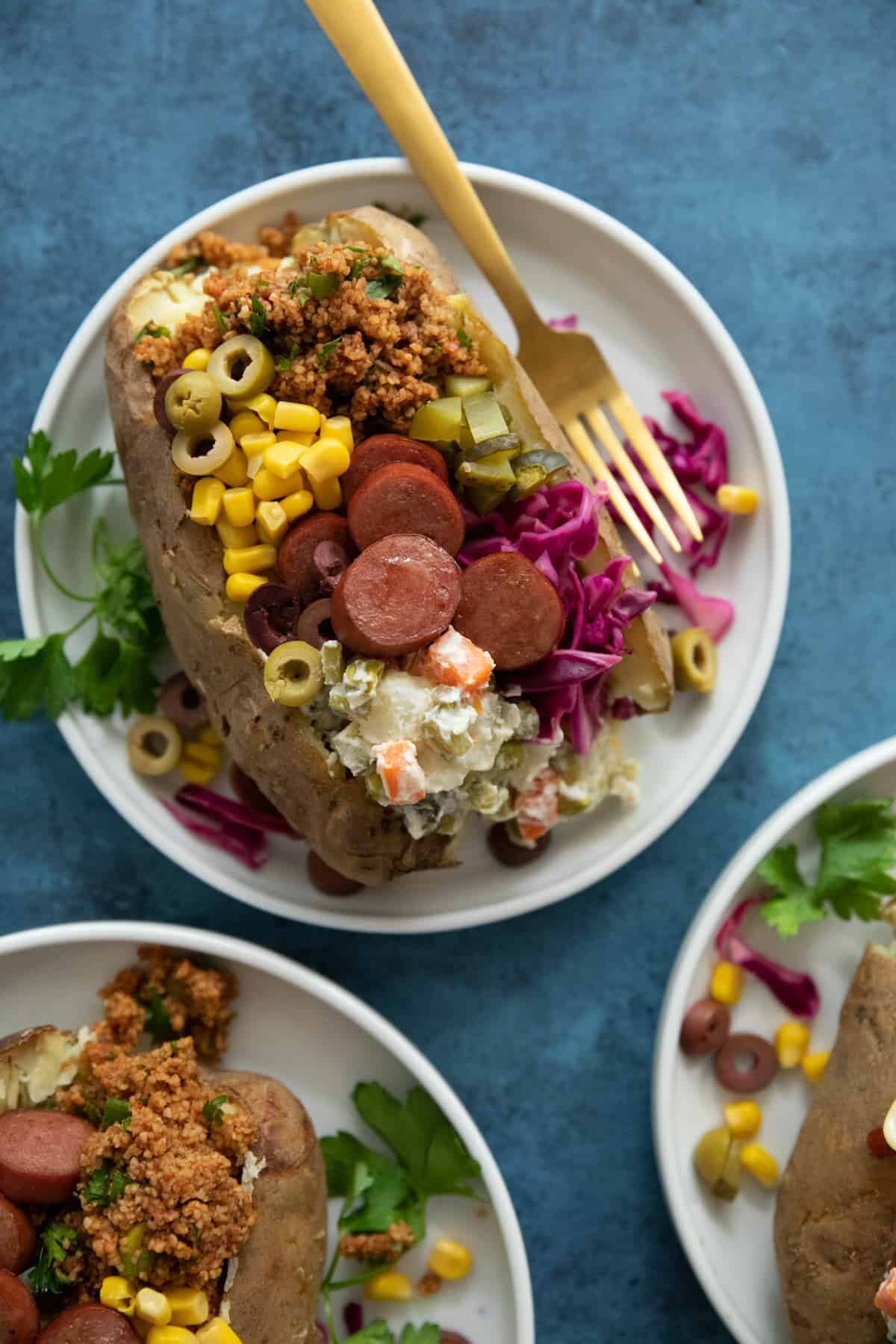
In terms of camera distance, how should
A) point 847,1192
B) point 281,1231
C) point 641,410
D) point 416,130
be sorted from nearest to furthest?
point 281,1231, point 847,1192, point 416,130, point 641,410

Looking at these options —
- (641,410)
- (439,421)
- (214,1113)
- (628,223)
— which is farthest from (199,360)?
(214,1113)

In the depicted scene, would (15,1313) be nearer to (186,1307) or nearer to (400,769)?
(186,1307)

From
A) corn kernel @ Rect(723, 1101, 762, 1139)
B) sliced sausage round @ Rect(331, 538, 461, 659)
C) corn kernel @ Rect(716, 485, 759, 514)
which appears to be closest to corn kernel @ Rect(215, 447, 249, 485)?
sliced sausage round @ Rect(331, 538, 461, 659)

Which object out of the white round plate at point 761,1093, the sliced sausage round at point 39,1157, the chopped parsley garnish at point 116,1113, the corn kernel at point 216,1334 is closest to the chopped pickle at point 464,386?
the white round plate at point 761,1093

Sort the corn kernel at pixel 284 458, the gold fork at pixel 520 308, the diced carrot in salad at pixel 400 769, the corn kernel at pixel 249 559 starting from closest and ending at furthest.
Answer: the diced carrot in salad at pixel 400 769, the corn kernel at pixel 284 458, the corn kernel at pixel 249 559, the gold fork at pixel 520 308

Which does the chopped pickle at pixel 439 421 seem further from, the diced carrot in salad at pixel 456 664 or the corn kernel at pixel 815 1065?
the corn kernel at pixel 815 1065

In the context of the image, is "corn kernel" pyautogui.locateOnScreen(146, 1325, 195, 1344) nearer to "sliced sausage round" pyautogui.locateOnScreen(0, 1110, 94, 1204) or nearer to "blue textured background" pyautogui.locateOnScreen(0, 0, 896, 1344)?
"sliced sausage round" pyautogui.locateOnScreen(0, 1110, 94, 1204)
